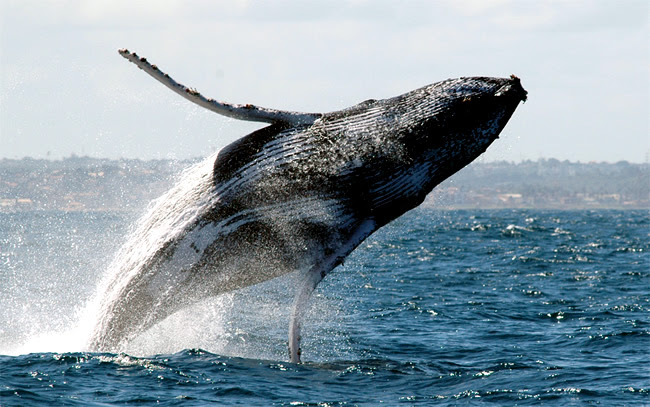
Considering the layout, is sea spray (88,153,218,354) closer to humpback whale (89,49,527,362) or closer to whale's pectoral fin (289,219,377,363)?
humpback whale (89,49,527,362)

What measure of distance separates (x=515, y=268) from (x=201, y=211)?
2040 cm

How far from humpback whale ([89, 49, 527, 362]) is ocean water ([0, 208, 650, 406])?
0.86 m

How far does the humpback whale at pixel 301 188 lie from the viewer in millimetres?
9781

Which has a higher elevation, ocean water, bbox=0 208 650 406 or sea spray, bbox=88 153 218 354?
sea spray, bbox=88 153 218 354

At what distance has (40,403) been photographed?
8.88 meters

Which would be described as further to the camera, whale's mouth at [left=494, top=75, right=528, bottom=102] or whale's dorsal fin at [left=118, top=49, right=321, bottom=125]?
whale's mouth at [left=494, top=75, right=528, bottom=102]

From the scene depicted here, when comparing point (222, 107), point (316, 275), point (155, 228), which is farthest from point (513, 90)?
point (155, 228)

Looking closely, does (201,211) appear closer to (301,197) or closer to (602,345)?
(301,197)

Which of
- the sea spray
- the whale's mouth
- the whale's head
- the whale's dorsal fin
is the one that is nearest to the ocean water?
the sea spray

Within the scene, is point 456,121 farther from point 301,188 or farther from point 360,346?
point 360,346

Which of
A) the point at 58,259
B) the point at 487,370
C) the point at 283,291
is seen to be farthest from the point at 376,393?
the point at 58,259

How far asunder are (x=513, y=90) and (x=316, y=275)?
3.11 meters

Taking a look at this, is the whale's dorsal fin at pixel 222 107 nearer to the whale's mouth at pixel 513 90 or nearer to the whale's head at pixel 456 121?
the whale's head at pixel 456 121

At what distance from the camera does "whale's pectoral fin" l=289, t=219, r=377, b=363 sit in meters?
9.88
